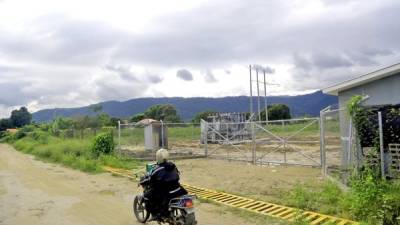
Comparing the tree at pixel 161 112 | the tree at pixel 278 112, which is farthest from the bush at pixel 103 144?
the tree at pixel 161 112

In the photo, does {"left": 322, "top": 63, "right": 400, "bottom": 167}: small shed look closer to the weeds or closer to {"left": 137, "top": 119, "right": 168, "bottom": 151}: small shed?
the weeds

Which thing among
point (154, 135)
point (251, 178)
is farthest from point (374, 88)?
point (154, 135)

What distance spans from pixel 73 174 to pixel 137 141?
1778 centimetres

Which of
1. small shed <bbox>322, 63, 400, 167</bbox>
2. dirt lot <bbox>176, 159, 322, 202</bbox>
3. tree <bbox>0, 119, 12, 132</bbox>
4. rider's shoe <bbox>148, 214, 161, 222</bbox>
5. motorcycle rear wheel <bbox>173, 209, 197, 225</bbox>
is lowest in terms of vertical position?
dirt lot <bbox>176, 159, 322, 202</bbox>

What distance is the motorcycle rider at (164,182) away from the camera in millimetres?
7781

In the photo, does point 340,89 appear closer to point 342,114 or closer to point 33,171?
point 342,114

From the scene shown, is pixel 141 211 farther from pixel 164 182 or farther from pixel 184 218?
pixel 184 218

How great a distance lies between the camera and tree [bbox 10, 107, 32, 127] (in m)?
110

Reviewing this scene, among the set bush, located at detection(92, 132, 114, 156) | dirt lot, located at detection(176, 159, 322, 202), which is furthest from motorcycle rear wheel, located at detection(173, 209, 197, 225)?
bush, located at detection(92, 132, 114, 156)

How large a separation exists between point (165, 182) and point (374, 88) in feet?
27.2

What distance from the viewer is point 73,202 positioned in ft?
37.9

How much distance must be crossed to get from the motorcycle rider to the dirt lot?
3.57 m

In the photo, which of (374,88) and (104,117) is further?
(104,117)

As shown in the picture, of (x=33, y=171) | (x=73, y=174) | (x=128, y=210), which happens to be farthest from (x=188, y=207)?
(x=33, y=171)
